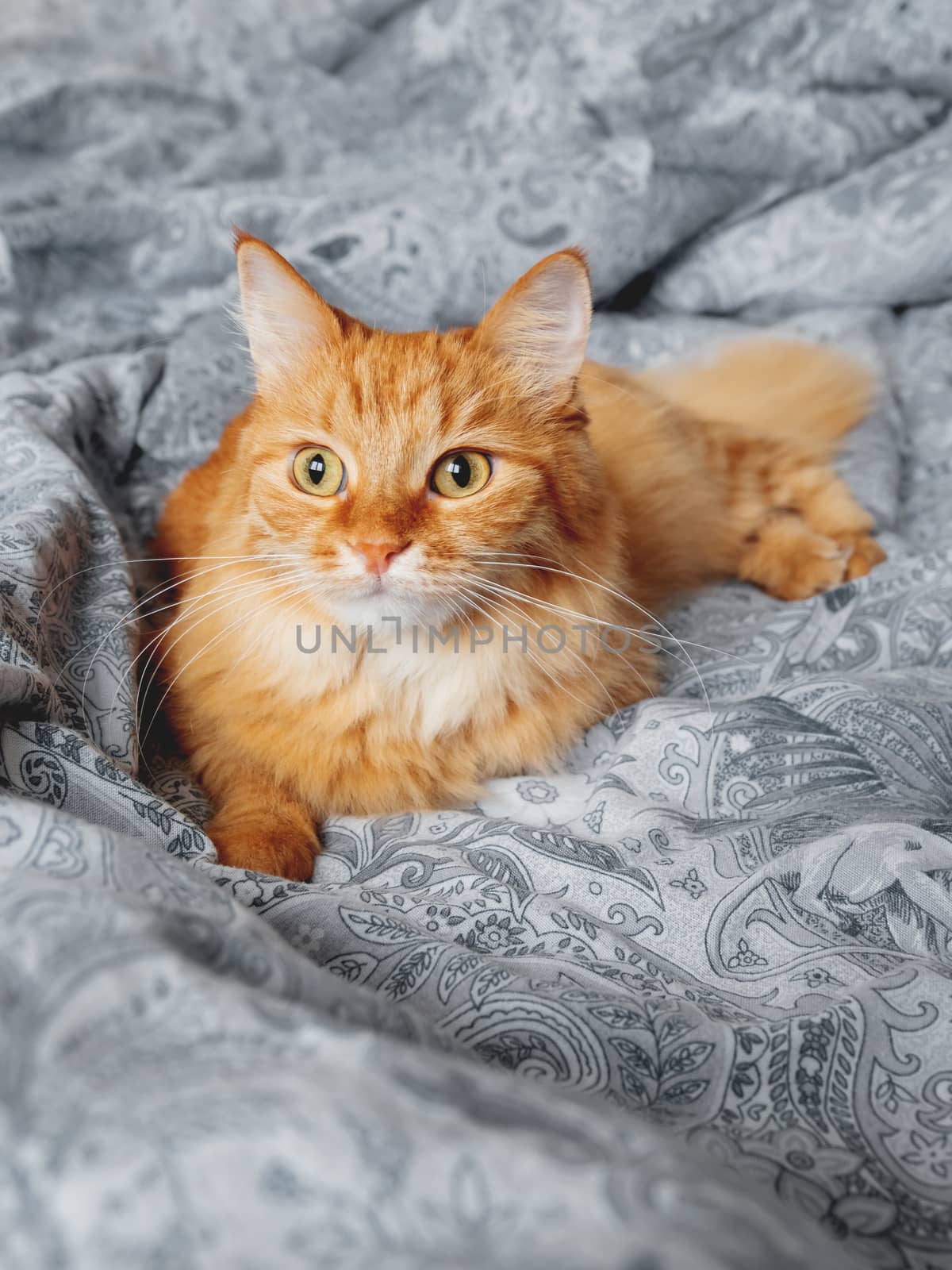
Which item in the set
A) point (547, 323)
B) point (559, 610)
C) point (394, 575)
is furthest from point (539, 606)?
point (547, 323)

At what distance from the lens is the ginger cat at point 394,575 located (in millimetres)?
1193

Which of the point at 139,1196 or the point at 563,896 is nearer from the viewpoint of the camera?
the point at 139,1196

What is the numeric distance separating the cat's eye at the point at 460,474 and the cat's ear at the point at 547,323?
0.16 metres

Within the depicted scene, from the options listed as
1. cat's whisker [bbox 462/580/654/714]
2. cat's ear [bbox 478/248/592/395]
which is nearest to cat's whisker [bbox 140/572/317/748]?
cat's whisker [bbox 462/580/654/714]

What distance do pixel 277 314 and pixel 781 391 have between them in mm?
1343

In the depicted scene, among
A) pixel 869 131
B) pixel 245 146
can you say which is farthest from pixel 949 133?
pixel 245 146

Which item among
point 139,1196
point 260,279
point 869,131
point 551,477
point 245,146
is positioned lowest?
point 139,1196

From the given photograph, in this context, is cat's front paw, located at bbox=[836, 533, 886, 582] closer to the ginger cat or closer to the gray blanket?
the gray blanket

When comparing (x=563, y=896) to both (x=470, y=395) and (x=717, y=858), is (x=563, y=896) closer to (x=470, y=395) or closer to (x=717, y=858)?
(x=717, y=858)

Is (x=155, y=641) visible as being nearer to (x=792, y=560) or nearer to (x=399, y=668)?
(x=399, y=668)

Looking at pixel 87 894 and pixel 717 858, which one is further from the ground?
pixel 87 894

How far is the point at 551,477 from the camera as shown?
1.30 m

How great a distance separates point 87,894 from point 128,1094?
18 centimetres

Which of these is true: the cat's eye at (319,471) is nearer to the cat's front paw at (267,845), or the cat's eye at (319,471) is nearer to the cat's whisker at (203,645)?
the cat's whisker at (203,645)
